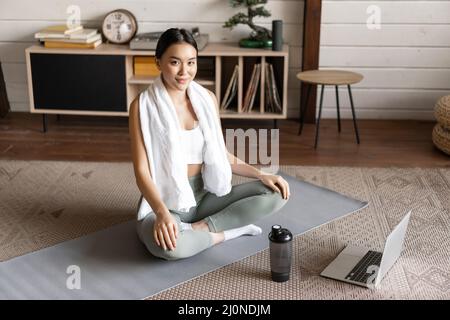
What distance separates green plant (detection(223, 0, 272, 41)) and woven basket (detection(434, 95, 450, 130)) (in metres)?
1.00

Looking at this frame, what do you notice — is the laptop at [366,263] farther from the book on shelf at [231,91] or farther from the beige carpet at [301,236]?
the book on shelf at [231,91]

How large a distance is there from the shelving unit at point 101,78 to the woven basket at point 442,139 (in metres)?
0.81

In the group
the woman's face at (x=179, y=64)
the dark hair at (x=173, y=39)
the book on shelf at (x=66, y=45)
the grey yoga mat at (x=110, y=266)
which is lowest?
the grey yoga mat at (x=110, y=266)

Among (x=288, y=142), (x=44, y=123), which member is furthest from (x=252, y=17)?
(x=44, y=123)

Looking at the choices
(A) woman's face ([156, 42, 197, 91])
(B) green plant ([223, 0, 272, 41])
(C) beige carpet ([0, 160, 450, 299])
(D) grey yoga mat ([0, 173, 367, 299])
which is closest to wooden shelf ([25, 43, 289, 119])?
(B) green plant ([223, 0, 272, 41])

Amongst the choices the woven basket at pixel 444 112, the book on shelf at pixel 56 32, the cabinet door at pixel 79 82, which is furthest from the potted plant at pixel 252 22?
the woven basket at pixel 444 112

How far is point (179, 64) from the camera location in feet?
7.66

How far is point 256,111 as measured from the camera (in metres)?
3.91

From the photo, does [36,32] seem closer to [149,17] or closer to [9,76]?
[9,76]

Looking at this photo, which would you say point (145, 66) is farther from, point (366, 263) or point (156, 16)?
point (366, 263)

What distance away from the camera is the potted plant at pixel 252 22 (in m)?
3.82

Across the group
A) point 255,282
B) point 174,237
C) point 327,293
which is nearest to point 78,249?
point 174,237

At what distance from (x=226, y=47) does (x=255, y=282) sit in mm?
1890

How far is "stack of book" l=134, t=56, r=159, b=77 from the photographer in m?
3.84
